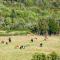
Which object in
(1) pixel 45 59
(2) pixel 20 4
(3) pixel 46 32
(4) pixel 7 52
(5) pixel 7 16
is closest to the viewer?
(1) pixel 45 59

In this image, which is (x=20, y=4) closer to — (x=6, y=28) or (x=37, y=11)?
(x=37, y=11)

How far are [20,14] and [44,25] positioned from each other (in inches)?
1456

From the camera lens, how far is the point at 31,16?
150625mm

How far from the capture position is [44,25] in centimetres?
11825

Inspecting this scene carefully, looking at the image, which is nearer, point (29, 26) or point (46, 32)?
point (46, 32)

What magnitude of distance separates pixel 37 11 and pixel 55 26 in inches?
1994

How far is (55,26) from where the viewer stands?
120 m

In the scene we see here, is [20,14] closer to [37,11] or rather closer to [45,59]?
[37,11]

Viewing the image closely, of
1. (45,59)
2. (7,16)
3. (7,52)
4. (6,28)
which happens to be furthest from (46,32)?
(45,59)

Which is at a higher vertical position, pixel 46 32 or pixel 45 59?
pixel 45 59

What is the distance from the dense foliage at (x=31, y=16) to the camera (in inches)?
4734

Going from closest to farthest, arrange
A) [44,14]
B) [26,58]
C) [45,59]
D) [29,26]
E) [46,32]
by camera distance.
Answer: [45,59] < [26,58] < [46,32] < [29,26] < [44,14]

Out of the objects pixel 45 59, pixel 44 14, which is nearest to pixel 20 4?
pixel 44 14

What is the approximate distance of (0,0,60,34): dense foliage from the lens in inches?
4734
